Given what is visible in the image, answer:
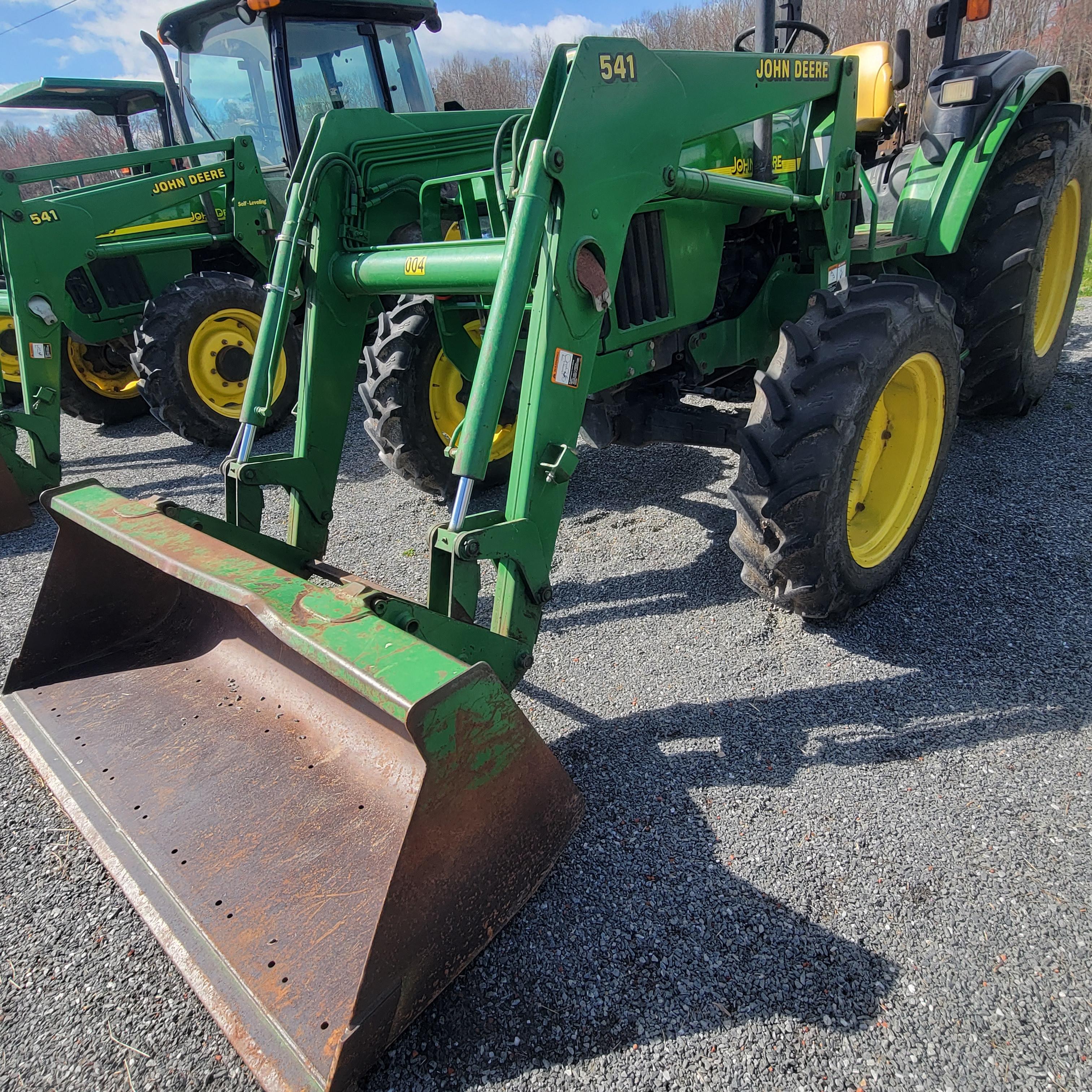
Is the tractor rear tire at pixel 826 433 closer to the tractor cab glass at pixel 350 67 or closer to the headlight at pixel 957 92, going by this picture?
the headlight at pixel 957 92

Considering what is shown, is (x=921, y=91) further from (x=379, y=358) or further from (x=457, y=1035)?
(x=457, y=1035)

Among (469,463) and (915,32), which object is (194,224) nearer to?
(469,463)

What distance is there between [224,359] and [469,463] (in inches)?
182

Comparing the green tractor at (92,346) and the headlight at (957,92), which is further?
the green tractor at (92,346)

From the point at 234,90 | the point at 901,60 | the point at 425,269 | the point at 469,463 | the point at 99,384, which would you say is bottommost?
the point at 99,384

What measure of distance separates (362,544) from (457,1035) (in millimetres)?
2793

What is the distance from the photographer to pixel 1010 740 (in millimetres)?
2338

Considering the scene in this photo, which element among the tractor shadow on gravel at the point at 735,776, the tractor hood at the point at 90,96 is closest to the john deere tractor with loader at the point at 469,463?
the tractor shadow on gravel at the point at 735,776

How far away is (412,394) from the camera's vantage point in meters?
3.85

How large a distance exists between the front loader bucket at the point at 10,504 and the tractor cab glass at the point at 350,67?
119 inches

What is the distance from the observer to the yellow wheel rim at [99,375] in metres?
6.65

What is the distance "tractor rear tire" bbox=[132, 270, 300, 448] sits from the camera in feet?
18.2

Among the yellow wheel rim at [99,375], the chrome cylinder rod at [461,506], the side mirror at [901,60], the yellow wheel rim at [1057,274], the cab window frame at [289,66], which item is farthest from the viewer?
the yellow wheel rim at [99,375]

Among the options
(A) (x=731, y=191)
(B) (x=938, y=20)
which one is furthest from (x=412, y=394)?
(B) (x=938, y=20)
